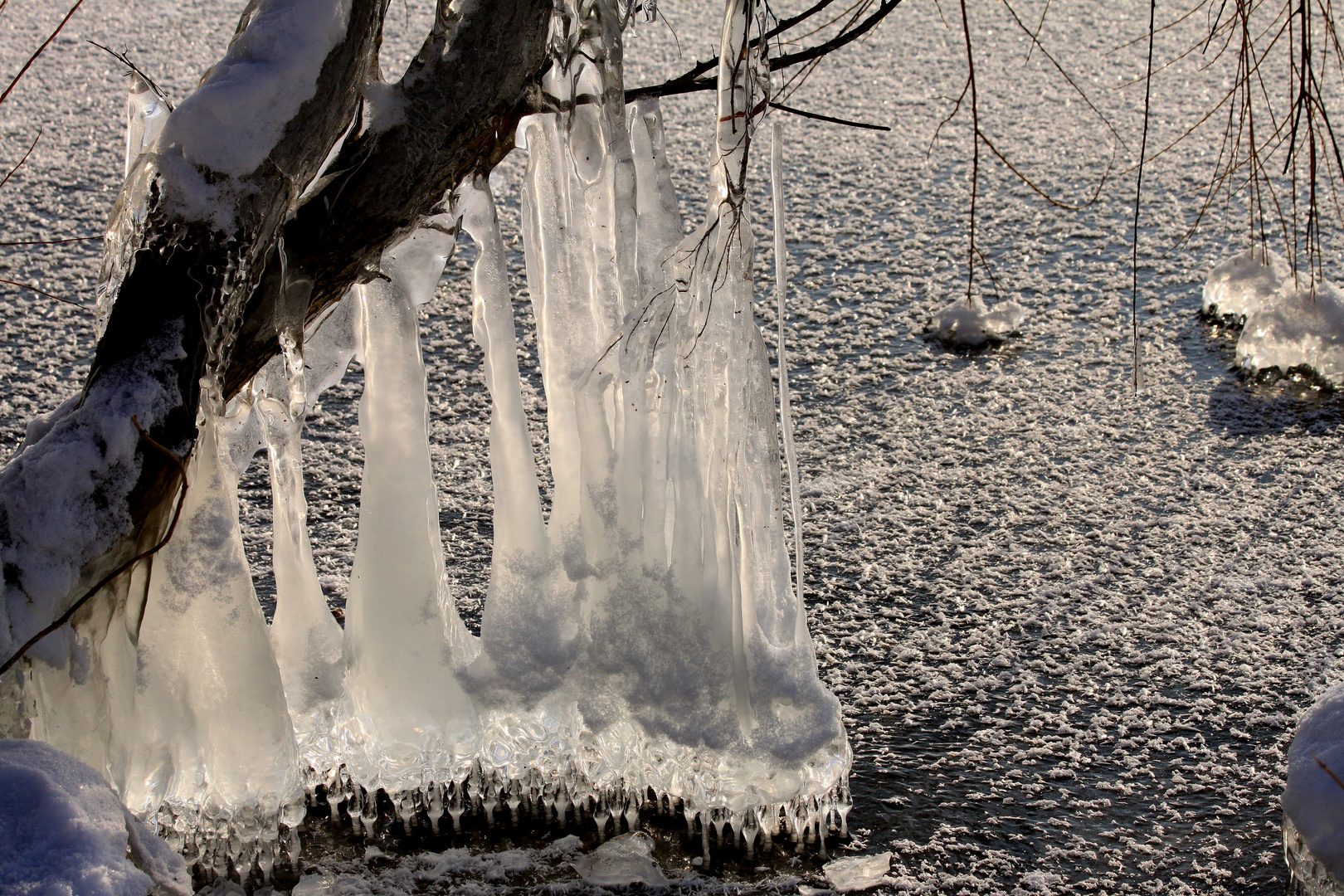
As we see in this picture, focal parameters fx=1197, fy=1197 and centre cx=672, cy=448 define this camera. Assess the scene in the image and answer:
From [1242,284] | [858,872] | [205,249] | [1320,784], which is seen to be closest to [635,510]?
[858,872]

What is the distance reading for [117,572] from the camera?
1543 mm

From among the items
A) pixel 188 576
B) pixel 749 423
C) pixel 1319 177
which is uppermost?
pixel 1319 177

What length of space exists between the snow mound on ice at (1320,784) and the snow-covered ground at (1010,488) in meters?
0.16

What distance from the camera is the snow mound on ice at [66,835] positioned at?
1.24m

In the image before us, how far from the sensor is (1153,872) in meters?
1.83

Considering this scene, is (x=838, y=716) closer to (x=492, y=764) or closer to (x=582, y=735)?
(x=582, y=735)

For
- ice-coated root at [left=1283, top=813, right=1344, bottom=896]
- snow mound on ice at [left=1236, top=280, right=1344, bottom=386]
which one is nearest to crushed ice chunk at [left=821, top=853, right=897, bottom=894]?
ice-coated root at [left=1283, top=813, right=1344, bottom=896]

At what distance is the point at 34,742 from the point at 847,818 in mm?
1201

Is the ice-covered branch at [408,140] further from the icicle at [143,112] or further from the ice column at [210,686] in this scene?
the icicle at [143,112]

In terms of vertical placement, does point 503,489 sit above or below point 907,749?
above

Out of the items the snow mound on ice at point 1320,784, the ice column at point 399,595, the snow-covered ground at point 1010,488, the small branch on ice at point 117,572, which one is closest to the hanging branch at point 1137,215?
the snow-covered ground at point 1010,488

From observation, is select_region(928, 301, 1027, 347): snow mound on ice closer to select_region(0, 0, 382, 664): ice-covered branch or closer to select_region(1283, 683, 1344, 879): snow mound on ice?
select_region(1283, 683, 1344, 879): snow mound on ice

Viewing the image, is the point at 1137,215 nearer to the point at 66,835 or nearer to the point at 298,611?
the point at 298,611

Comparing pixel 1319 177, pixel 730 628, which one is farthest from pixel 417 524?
pixel 1319 177
